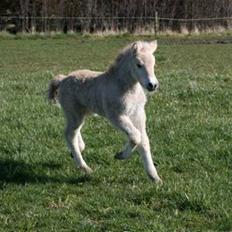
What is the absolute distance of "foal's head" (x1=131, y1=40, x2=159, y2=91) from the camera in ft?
21.7

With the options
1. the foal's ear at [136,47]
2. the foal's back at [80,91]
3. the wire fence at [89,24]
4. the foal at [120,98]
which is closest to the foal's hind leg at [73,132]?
the foal at [120,98]

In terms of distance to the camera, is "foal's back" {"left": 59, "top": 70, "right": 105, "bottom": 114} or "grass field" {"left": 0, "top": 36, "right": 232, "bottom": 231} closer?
"grass field" {"left": 0, "top": 36, "right": 232, "bottom": 231}

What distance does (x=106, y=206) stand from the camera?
6.21 meters

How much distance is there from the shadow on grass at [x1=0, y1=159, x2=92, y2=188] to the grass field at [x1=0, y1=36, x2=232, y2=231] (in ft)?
0.04

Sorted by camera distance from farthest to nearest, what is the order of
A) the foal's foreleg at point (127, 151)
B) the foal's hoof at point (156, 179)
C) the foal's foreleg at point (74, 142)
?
the foal's foreleg at point (74, 142), the foal's foreleg at point (127, 151), the foal's hoof at point (156, 179)

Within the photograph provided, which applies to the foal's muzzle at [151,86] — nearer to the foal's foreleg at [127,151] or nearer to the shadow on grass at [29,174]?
the foal's foreleg at [127,151]

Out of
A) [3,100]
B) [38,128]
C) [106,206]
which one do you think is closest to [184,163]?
[106,206]

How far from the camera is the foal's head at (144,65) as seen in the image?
21.7ft

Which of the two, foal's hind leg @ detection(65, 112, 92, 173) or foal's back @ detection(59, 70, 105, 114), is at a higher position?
foal's back @ detection(59, 70, 105, 114)

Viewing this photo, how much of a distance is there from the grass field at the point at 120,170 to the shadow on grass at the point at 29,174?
0.01m

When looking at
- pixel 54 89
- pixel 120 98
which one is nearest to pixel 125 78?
pixel 120 98

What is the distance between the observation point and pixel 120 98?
7.17 meters

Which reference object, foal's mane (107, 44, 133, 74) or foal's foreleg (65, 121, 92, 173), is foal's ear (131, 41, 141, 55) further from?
foal's foreleg (65, 121, 92, 173)

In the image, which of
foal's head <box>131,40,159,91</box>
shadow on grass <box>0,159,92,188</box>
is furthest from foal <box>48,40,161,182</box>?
shadow on grass <box>0,159,92,188</box>
